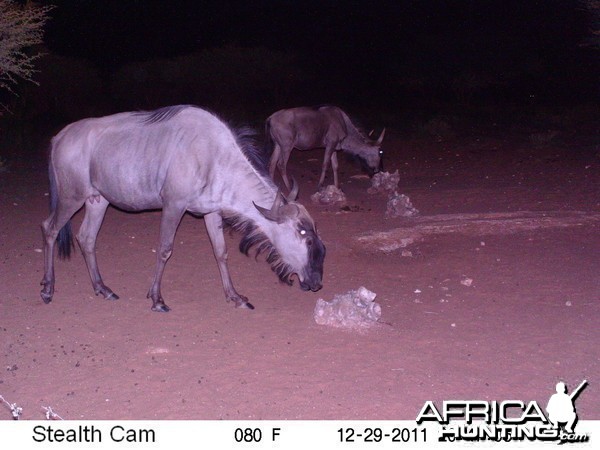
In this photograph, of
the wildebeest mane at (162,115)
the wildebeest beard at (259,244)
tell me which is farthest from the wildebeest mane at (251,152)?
the wildebeest mane at (162,115)

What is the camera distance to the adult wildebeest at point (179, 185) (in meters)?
6.07

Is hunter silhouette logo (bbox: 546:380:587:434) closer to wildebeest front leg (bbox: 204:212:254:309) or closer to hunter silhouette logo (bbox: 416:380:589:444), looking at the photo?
hunter silhouette logo (bbox: 416:380:589:444)

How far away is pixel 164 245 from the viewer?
6.36 m

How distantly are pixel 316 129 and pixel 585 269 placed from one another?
21.6 feet

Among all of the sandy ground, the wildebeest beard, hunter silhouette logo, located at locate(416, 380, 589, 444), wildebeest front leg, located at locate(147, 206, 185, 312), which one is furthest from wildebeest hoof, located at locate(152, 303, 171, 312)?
hunter silhouette logo, located at locate(416, 380, 589, 444)

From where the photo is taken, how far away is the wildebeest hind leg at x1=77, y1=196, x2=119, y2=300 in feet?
21.9

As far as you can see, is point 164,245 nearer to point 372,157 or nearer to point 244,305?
point 244,305

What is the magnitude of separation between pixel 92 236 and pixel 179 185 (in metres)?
1.35

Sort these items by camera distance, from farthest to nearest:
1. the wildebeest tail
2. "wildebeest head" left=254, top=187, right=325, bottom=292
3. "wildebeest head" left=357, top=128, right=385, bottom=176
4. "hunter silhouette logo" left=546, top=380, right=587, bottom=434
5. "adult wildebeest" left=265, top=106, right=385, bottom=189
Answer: "wildebeest head" left=357, top=128, right=385, bottom=176 < "adult wildebeest" left=265, top=106, right=385, bottom=189 < the wildebeest tail < "wildebeest head" left=254, top=187, right=325, bottom=292 < "hunter silhouette logo" left=546, top=380, right=587, bottom=434

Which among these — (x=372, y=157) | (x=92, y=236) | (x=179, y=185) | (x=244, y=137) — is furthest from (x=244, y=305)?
(x=372, y=157)

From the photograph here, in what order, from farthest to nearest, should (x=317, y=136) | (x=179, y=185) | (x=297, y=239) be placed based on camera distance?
(x=317, y=136)
(x=179, y=185)
(x=297, y=239)

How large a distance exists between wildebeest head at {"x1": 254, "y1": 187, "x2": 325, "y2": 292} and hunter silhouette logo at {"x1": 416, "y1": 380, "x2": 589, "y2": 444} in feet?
6.65

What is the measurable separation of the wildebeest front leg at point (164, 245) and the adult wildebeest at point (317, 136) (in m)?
5.93

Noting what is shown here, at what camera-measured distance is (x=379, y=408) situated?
4301 millimetres
